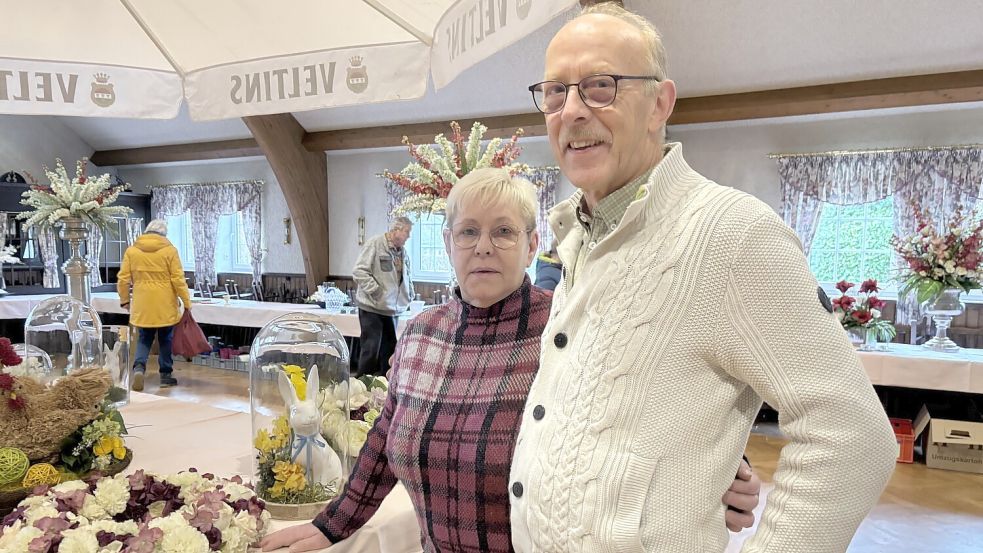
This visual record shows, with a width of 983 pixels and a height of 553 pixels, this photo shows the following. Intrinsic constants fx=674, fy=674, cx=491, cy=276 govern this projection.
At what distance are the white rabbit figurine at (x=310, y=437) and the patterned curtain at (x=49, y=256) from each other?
359 inches

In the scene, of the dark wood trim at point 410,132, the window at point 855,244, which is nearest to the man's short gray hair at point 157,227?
the dark wood trim at point 410,132

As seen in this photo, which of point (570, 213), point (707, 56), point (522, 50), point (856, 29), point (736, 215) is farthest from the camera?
point (522, 50)

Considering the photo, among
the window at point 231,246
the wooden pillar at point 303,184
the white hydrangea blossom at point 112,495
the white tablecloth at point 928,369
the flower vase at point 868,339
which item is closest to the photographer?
the white hydrangea blossom at point 112,495

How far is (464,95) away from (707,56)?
109 inches

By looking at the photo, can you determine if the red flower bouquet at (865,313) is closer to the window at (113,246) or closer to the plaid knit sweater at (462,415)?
the plaid knit sweater at (462,415)

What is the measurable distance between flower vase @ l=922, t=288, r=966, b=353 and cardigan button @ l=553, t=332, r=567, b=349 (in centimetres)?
463

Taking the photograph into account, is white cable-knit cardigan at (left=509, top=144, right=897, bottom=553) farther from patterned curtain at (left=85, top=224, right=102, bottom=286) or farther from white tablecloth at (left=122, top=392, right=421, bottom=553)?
patterned curtain at (left=85, top=224, right=102, bottom=286)

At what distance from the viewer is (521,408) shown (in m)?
1.31

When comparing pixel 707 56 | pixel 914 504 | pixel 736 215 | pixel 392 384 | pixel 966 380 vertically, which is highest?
pixel 707 56

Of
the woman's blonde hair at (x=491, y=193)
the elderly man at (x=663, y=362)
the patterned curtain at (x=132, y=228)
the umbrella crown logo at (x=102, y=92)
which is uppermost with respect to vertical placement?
the umbrella crown logo at (x=102, y=92)

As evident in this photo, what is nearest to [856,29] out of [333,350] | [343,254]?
[333,350]

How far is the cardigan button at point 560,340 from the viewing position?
1.03 meters

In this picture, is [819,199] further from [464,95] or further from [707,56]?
[464,95]

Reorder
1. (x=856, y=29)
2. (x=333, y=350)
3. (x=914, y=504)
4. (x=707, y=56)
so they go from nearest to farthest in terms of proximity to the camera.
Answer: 1. (x=333, y=350)
2. (x=914, y=504)
3. (x=856, y=29)
4. (x=707, y=56)
